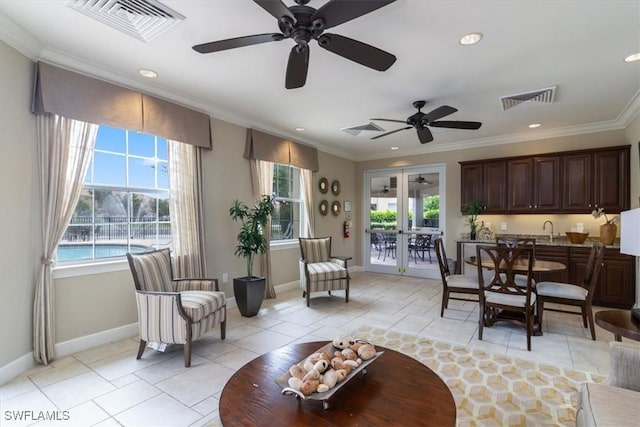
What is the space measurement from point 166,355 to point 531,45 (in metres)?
4.40

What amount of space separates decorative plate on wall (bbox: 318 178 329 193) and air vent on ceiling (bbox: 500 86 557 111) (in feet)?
11.3

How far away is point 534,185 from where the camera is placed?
5219 mm

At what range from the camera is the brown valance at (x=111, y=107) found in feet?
9.08

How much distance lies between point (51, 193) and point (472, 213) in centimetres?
610

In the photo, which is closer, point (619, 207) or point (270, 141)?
point (619, 207)

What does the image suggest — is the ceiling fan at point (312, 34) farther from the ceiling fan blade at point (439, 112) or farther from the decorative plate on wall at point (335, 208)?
the decorative plate on wall at point (335, 208)

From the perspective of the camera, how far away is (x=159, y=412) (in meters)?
2.09

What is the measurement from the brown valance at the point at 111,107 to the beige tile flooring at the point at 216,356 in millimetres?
2340

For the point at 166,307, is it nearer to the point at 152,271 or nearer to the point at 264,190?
the point at 152,271

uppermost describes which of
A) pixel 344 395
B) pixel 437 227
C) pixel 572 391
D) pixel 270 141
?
pixel 270 141

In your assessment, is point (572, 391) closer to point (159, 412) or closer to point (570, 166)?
point (159, 412)

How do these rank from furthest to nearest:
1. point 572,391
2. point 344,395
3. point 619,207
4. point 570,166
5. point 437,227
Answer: point 437,227, point 570,166, point 619,207, point 572,391, point 344,395

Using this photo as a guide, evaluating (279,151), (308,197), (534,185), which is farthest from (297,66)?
(534,185)

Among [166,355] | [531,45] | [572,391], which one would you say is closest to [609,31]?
[531,45]
